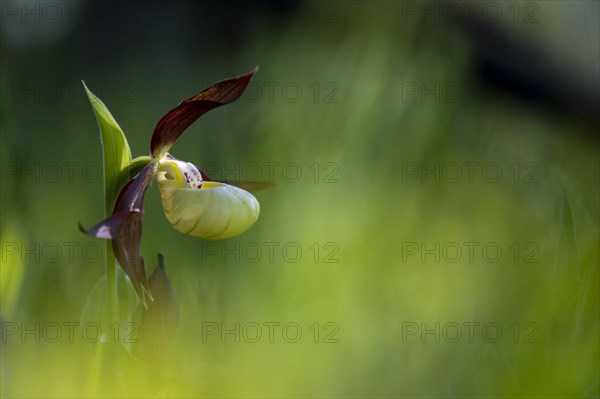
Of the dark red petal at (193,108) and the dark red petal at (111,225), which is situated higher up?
the dark red petal at (193,108)

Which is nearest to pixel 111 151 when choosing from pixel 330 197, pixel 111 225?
pixel 111 225

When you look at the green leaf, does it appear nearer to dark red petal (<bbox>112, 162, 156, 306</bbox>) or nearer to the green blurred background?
dark red petal (<bbox>112, 162, 156, 306</bbox>)

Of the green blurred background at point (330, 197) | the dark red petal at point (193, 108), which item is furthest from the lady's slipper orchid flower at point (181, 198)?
the green blurred background at point (330, 197)

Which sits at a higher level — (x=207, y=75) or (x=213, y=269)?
(x=207, y=75)

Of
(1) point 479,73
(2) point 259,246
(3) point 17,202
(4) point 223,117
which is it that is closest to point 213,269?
(2) point 259,246

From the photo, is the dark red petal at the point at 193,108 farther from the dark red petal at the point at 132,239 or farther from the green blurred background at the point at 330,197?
Result: the green blurred background at the point at 330,197

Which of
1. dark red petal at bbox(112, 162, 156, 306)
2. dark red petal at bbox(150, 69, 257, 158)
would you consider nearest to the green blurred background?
dark red petal at bbox(112, 162, 156, 306)

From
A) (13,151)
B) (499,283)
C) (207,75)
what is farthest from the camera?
(207,75)

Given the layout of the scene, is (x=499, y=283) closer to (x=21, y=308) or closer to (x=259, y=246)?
(x=259, y=246)
